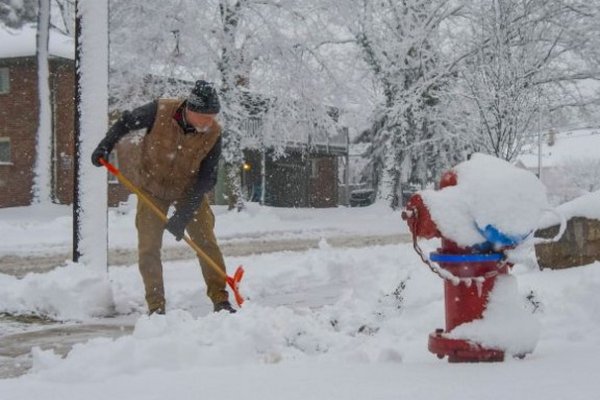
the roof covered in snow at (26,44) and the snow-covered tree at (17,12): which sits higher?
the snow-covered tree at (17,12)

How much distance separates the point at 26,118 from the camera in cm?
2648

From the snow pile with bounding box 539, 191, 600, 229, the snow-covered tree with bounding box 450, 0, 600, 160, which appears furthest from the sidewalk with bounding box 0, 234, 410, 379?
the snow-covered tree with bounding box 450, 0, 600, 160

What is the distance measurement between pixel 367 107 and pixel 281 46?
465cm

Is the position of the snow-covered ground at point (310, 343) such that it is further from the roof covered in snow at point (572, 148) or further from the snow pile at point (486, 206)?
the roof covered in snow at point (572, 148)

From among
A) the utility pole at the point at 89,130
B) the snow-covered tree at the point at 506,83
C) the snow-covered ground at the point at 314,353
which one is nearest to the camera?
the snow-covered ground at the point at 314,353

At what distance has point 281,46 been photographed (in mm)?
19250

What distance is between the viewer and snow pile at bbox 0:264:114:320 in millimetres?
5488

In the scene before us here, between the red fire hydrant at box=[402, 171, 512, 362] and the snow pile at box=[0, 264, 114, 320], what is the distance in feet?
10.3

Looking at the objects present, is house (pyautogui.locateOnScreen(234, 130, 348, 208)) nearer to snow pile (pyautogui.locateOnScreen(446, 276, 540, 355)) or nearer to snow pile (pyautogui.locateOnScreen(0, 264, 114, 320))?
snow pile (pyautogui.locateOnScreen(0, 264, 114, 320))

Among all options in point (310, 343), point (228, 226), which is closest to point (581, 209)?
point (310, 343)

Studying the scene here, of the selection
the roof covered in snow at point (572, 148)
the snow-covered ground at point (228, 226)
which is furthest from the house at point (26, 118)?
the roof covered in snow at point (572, 148)

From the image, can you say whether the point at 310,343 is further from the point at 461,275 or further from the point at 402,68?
the point at 402,68

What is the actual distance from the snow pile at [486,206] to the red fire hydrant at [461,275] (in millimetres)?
48

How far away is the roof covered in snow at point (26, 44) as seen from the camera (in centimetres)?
2542
